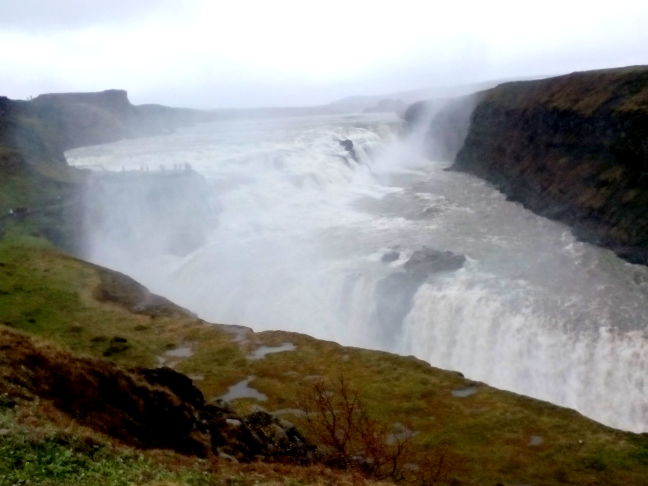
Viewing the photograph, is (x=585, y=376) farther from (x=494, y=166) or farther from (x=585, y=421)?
(x=494, y=166)

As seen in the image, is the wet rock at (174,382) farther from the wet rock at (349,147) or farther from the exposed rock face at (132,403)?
the wet rock at (349,147)

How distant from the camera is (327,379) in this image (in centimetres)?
3366

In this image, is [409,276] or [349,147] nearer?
[409,276]

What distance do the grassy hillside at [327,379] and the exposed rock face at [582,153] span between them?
977 inches

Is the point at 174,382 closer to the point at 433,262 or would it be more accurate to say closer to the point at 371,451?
the point at 371,451

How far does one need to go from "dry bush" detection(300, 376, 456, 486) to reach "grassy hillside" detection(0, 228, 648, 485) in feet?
0.63

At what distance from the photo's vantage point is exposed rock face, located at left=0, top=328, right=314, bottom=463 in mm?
17500

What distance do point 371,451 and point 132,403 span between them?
7.73 meters

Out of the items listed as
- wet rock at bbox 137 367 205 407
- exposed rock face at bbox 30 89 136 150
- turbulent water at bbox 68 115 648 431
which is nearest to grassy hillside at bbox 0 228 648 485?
wet rock at bbox 137 367 205 407

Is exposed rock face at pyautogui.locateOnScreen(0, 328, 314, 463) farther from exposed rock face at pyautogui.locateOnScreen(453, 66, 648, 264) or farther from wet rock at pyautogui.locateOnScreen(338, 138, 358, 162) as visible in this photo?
wet rock at pyautogui.locateOnScreen(338, 138, 358, 162)

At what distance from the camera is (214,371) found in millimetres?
35156

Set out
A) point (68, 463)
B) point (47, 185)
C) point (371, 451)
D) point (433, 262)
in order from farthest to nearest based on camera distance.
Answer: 1. point (47, 185)
2. point (433, 262)
3. point (371, 451)
4. point (68, 463)

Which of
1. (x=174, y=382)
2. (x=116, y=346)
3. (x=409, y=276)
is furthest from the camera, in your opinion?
(x=409, y=276)

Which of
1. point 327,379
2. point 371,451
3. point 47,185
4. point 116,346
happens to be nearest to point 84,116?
point 47,185
